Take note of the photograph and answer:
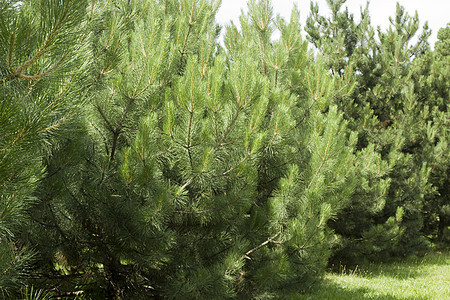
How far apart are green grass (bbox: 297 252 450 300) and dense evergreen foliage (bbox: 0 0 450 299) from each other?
191 cm

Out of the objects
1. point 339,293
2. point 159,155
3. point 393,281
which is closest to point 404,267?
point 393,281

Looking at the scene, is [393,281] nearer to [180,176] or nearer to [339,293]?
[339,293]

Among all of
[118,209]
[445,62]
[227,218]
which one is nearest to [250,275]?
[227,218]

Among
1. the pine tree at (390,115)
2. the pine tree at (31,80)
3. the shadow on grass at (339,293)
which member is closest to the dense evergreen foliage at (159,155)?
the pine tree at (31,80)

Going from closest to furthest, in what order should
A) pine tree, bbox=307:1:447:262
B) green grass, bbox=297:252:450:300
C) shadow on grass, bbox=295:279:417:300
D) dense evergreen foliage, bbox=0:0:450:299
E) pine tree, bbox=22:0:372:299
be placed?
1. dense evergreen foliage, bbox=0:0:450:299
2. pine tree, bbox=22:0:372:299
3. shadow on grass, bbox=295:279:417:300
4. green grass, bbox=297:252:450:300
5. pine tree, bbox=307:1:447:262

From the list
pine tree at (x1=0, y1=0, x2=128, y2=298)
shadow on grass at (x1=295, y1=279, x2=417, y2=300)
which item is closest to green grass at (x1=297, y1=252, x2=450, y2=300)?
shadow on grass at (x1=295, y1=279, x2=417, y2=300)

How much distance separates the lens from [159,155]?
3.87 meters

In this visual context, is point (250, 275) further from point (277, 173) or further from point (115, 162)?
point (115, 162)

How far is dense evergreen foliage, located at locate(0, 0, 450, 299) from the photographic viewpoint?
204cm

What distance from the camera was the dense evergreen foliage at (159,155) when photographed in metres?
2.04

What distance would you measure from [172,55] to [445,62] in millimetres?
11081

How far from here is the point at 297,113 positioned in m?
5.45

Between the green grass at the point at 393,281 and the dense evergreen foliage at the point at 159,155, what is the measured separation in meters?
1.91

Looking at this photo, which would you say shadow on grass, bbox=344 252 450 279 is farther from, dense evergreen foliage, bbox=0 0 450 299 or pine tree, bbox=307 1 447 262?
dense evergreen foliage, bbox=0 0 450 299
